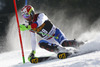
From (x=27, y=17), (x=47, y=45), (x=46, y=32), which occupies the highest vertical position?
(x=27, y=17)

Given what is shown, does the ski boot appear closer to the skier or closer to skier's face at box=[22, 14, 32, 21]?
the skier

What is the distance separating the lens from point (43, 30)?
13.9 feet

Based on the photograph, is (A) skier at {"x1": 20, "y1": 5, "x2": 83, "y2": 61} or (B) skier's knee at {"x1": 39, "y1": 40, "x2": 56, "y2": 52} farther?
(B) skier's knee at {"x1": 39, "y1": 40, "x2": 56, "y2": 52}

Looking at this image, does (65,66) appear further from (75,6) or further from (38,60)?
(75,6)

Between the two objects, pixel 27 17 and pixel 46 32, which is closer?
pixel 27 17

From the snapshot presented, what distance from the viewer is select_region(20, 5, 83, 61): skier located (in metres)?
4.07

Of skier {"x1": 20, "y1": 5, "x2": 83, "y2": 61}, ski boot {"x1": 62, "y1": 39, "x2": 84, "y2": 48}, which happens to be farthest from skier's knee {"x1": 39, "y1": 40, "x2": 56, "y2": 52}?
ski boot {"x1": 62, "y1": 39, "x2": 84, "y2": 48}

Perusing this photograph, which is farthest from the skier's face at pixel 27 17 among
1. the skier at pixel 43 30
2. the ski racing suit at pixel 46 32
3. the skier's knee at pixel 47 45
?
the skier's knee at pixel 47 45

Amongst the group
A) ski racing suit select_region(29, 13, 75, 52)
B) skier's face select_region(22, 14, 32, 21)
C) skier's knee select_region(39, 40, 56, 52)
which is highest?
skier's face select_region(22, 14, 32, 21)

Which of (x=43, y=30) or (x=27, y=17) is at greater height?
(x=27, y=17)

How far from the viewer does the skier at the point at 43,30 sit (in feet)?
13.4

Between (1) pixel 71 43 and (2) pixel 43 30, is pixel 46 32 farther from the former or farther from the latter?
(1) pixel 71 43

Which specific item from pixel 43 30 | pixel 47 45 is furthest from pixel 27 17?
pixel 47 45

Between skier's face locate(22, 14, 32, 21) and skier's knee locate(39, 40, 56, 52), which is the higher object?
skier's face locate(22, 14, 32, 21)
